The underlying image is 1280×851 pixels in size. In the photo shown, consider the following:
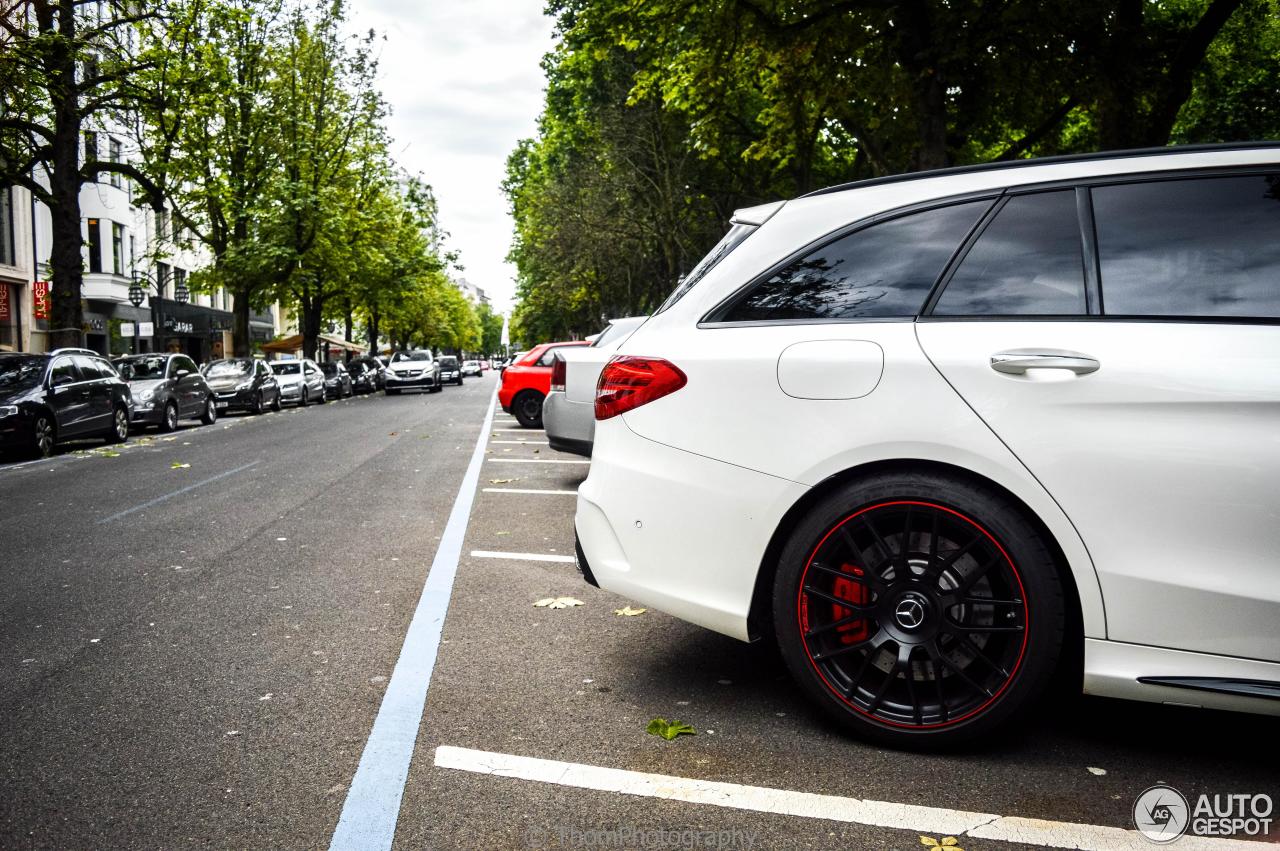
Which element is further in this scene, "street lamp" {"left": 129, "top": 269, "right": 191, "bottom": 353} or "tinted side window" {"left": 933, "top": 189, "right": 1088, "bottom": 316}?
"street lamp" {"left": 129, "top": 269, "right": 191, "bottom": 353}

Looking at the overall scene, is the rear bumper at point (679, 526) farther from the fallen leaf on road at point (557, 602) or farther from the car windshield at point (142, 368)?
the car windshield at point (142, 368)

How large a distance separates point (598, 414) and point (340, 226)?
98.3 feet

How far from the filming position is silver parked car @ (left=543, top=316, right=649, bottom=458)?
9719 mm

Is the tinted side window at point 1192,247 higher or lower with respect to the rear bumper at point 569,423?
higher

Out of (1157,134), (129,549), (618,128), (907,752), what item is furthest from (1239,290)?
(618,128)

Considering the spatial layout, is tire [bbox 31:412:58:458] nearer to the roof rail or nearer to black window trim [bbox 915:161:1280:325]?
the roof rail

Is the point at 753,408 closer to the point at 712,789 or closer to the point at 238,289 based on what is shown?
the point at 712,789

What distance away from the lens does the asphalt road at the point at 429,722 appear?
8.90 feet

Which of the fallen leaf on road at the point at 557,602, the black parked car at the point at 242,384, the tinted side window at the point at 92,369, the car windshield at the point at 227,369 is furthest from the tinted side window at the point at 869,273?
the car windshield at the point at 227,369

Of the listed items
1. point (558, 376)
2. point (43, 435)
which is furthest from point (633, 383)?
point (43, 435)

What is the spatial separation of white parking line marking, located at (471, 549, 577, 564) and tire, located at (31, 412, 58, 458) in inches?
418

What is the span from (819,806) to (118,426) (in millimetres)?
17139

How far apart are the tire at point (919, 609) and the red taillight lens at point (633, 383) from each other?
70 centimetres

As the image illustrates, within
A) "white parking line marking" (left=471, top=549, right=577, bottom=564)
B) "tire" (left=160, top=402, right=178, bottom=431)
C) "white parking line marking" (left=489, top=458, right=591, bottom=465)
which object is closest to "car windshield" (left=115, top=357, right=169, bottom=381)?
"tire" (left=160, top=402, right=178, bottom=431)
